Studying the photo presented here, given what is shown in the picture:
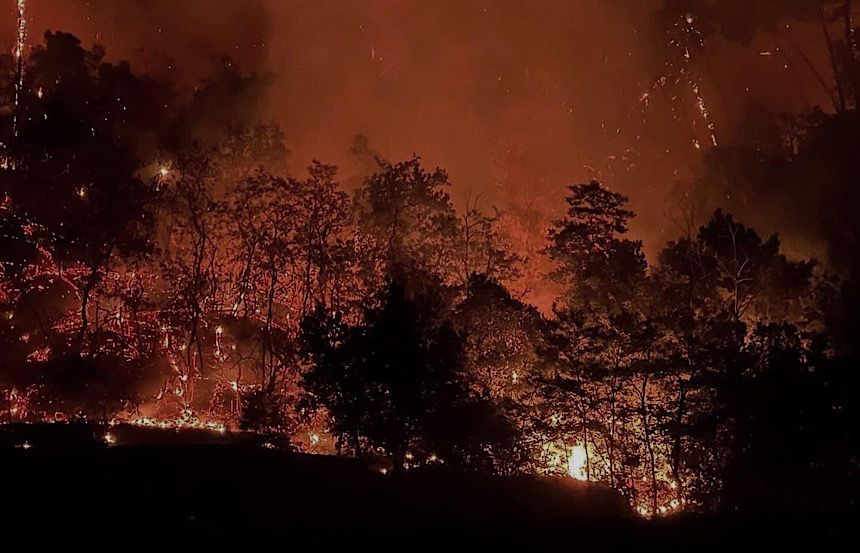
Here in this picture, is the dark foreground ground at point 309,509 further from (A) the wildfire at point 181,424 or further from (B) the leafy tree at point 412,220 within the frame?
(B) the leafy tree at point 412,220

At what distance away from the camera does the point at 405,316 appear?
1435cm

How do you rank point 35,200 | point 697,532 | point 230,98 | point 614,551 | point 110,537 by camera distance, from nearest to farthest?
→ point 110,537 → point 614,551 → point 697,532 → point 35,200 → point 230,98

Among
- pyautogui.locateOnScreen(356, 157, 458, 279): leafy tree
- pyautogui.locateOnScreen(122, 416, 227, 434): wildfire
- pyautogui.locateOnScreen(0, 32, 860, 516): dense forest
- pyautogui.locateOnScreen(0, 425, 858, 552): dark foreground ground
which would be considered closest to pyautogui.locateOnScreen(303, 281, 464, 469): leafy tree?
pyautogui.locateOnScreen(0, 32, 860, 516): dense forest

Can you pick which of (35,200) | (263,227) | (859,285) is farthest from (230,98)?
(859,285)

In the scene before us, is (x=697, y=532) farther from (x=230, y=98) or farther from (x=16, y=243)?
(x=230, y=98)

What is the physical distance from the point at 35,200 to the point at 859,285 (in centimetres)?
2121

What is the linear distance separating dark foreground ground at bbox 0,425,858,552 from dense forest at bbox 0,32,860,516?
1.54 m

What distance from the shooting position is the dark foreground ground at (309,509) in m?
10.4

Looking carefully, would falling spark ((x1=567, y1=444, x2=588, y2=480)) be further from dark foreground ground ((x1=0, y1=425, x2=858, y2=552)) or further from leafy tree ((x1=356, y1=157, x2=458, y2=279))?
leafy tree ((x1=356, y1=157, x2=458, y2=279))

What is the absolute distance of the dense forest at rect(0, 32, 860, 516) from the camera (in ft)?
48.6

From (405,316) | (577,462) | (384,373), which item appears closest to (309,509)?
(384,373)

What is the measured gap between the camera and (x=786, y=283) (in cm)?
2036

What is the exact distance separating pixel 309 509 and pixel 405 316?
3.91 metres

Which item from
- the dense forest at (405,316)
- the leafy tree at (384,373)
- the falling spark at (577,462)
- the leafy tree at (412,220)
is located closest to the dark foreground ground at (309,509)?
the leafy tree at (384,373)
